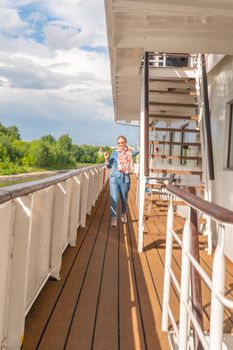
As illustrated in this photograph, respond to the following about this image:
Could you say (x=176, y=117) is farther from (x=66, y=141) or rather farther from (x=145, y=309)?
(x=66, y=141)

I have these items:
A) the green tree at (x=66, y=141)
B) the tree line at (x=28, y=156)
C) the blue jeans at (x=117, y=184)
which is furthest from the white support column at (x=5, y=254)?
the green tree at (x=66, y=141)

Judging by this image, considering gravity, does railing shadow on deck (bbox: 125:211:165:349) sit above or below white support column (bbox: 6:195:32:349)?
below

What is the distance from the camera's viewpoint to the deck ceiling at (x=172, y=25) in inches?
122

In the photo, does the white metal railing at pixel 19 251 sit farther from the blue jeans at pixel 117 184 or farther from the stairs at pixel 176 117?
the blue jeans at pixel 117 184

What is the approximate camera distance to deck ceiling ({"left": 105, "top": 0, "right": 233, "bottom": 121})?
311 cm

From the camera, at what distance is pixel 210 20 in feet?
11.2

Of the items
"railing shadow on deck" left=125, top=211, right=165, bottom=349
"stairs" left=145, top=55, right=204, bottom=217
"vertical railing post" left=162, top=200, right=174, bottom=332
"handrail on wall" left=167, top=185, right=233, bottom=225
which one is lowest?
"railing shadow on deck" left=125, top=211, right=165, bottom=349

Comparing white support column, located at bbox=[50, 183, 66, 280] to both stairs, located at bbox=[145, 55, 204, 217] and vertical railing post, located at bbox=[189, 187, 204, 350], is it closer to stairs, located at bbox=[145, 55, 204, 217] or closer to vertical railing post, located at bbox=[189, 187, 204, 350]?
vertical railing post, located at bbox=[189, 187, 204, 350]

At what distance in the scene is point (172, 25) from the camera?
11.8 feet

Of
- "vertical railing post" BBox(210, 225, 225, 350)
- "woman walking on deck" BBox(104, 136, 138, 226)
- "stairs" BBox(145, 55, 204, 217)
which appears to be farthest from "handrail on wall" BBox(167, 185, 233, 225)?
"woman walking on deck" BBox(104, 136, 138, 226)

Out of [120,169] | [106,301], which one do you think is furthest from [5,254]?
[120,169]

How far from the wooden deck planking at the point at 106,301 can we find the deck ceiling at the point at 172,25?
2.20 meters

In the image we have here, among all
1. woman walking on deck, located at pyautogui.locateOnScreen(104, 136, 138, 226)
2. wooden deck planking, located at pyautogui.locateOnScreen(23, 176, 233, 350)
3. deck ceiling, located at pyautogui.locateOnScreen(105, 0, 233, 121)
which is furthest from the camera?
woman walking on deck, located at pyautogui.locateOnScreen(104, 136, 138, 226)

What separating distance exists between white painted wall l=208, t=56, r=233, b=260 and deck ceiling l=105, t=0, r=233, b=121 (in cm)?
98
